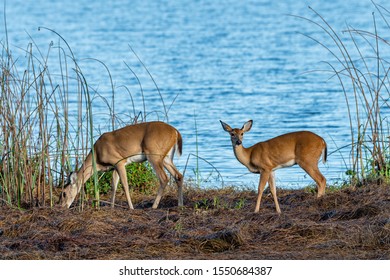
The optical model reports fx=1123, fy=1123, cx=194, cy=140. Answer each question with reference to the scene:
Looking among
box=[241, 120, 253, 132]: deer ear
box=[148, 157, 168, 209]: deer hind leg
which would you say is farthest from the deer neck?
box=[148, 157, 168, 209]: deer hind leg

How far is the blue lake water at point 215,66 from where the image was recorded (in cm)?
1666

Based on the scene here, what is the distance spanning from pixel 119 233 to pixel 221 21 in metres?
33.4

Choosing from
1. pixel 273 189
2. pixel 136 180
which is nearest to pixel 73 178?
pixel 136 180

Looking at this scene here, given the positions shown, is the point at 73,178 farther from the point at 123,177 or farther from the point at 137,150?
the point at 137,150

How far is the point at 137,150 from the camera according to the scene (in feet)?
38.4

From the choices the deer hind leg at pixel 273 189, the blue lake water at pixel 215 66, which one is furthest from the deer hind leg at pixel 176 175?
the deer hind leg at pixel 273 189

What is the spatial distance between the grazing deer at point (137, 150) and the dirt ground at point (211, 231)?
785mm

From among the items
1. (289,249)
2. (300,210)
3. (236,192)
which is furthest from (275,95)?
(289,249)

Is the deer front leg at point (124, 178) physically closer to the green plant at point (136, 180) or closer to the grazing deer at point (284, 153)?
the green plant at point (136, 180)

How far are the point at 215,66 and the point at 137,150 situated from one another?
15.9m

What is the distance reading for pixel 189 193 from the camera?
1190 cm

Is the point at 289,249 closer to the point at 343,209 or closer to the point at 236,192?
the point at 343,209

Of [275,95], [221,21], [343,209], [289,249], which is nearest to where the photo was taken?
[289,249]
